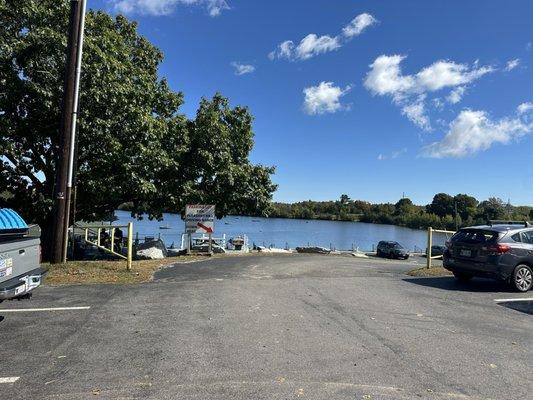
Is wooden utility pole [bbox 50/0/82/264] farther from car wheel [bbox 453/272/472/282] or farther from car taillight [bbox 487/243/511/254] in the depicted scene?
car taillight [bbox 487/243/511/254]

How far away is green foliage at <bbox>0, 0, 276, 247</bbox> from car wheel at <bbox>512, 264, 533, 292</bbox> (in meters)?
13.1

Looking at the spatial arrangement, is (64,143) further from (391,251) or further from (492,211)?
(391,251)

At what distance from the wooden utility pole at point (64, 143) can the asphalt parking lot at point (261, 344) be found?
3.47 m

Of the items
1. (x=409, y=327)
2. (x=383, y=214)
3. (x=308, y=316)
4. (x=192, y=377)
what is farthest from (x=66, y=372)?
(x=383, y=214)

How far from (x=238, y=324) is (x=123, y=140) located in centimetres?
1299

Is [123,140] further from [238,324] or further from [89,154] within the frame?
[238,324]

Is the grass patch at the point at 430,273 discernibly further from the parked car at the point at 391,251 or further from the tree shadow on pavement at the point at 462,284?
the parked car at the point at 391,251

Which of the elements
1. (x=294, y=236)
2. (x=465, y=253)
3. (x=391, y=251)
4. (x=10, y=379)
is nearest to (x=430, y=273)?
(x=465, y=253)

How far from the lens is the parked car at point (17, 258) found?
6277 millimetres

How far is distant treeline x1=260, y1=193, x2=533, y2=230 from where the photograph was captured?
438 feet

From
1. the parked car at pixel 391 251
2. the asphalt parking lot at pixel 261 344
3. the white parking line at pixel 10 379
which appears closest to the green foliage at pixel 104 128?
the asphalt parking lot at pixel 261 344

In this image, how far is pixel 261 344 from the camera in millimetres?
5965

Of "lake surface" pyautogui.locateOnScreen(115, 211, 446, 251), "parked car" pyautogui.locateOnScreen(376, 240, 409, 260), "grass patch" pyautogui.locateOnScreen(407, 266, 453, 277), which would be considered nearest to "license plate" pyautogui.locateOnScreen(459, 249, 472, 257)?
"grass patch" pyautogui.locateOnScreen(407, 266, 453, 277)

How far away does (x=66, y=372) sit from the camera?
15.9 feet
